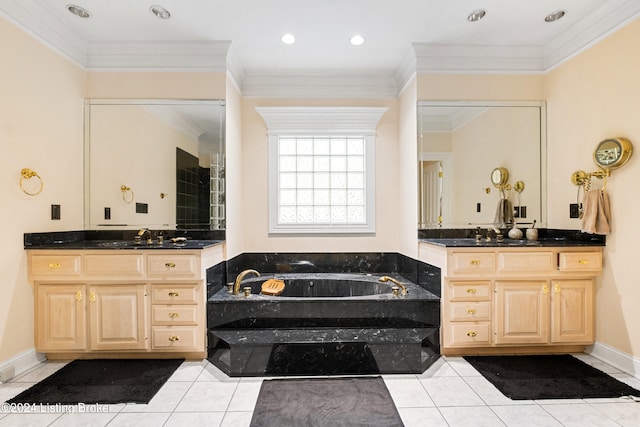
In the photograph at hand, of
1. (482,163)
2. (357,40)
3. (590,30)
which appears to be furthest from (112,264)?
(590,30)

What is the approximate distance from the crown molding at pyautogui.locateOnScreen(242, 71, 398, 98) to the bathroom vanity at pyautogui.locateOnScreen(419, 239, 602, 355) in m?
1.77

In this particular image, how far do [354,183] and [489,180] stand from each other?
1.24 meters

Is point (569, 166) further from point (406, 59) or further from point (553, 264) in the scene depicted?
point (406, 59)

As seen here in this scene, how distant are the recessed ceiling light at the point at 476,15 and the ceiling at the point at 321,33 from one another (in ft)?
0.12

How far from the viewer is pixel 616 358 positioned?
246 cm

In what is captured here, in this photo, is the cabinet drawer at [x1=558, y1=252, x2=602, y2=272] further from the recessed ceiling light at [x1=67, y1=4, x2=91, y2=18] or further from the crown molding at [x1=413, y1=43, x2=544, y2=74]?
the recessed ceiling light at [x1=67, y1=4, x2=91, y2=18]

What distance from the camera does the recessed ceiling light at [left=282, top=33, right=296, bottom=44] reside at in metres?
2.81

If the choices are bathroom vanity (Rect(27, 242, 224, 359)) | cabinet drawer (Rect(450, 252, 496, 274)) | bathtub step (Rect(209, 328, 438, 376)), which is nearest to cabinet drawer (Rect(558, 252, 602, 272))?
cabinet drawer (Rect(450, 252, 496, 274))

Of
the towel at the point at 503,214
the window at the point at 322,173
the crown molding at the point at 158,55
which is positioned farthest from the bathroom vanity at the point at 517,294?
the crown molding at the point at 158,55

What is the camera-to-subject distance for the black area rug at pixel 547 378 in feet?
6.93

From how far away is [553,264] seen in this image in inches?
103

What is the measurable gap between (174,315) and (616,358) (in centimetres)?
307

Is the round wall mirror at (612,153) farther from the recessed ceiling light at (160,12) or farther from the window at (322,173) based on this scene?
the recessed ceiling light at (160,12)

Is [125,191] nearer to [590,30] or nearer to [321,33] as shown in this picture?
[321,33]
